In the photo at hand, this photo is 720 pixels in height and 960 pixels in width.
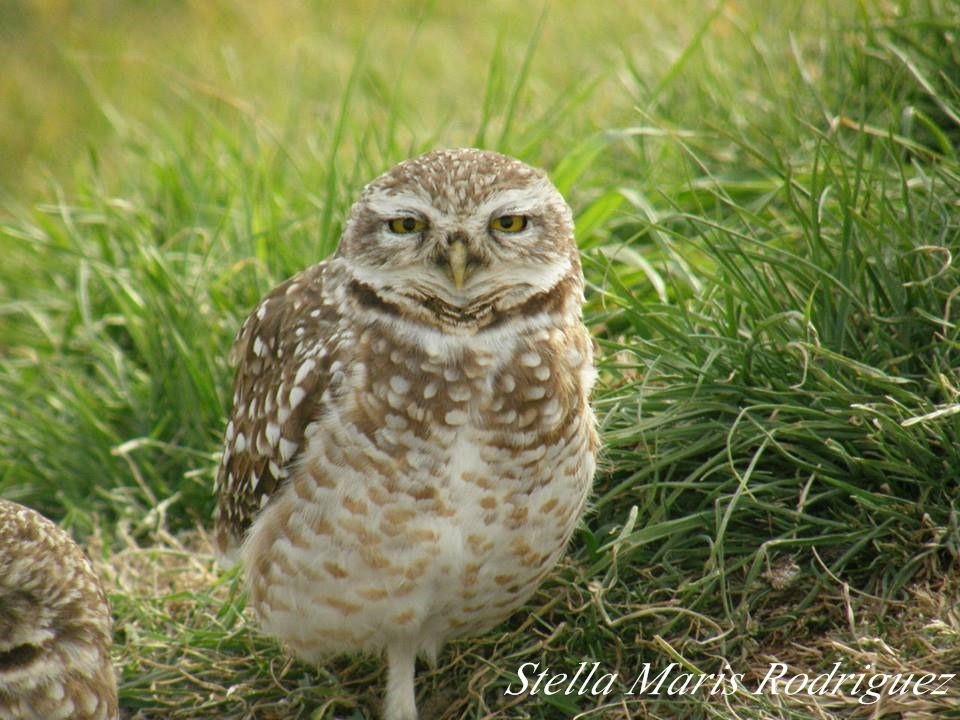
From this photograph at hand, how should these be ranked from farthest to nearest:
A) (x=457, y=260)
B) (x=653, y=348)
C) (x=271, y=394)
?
1. (x=653, y=348)
2. (x=271, y=394)
3. (x=457, y=260)

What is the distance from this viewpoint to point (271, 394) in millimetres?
3682

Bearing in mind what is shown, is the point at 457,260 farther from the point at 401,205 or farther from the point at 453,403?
the point at 453,403

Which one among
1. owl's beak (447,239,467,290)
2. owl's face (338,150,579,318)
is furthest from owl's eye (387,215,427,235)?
owl's beak (447,239,467,290)

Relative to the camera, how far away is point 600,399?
165 inches

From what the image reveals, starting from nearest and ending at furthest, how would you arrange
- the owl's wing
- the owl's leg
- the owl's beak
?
the owl's beak → the owl's wing → the owl's leg

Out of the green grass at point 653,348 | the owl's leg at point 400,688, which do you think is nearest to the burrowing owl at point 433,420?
the owl's leg at point 400,688

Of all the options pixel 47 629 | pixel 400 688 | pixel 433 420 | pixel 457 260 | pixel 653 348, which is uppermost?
pixel 457 260

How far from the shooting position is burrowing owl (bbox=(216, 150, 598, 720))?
10.9 ft

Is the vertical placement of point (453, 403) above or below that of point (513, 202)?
below

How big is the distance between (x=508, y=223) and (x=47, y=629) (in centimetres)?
162

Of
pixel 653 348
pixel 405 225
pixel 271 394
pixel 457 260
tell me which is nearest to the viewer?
pixel 457 260

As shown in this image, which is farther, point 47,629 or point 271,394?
point 271,394

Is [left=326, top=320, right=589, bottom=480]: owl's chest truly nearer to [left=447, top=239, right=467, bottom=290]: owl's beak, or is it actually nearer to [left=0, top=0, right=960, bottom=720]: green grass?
[left=447, top=239, right=467, bottom=290]: owl's beak

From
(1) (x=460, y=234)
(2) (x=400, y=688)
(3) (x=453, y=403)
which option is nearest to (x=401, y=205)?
(1) (x=460, y=234)
